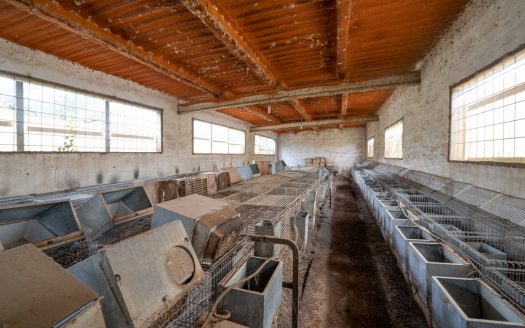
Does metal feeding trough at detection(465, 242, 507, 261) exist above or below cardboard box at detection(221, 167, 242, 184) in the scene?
below

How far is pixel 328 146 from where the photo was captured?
16.1 metres

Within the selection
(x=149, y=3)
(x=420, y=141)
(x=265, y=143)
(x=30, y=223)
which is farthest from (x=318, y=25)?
(x=265, y=143)

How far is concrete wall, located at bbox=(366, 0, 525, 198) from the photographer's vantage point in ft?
7.86

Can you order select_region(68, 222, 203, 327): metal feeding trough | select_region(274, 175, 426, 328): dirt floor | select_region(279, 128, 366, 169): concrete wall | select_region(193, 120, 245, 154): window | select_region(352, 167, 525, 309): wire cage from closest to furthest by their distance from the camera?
1. select_region(68, 222, 203, 327): metal feeding trough
2. select_region(352, 167, 525, 309): wire cage
3. select_region(274, 175, 426, 328): dirt floor
4. select_region(193, 120, 245, 154): window
5. select_region(279, 128, 366, 169): concrete wall

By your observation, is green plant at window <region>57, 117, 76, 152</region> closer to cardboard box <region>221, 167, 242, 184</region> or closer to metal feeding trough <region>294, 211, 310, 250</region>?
cardboard box <region>221, 167, 242, 184</region>

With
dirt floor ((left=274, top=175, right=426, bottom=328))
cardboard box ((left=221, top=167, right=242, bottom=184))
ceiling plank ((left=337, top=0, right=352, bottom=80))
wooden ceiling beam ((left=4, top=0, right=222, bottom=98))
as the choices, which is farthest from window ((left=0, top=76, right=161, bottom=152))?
ceiling plank ((left=337, top=0, right=352, bottom=80))

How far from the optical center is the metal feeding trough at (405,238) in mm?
2418

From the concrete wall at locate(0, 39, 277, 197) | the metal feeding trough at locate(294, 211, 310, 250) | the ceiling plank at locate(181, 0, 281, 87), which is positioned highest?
the ceiling plank at locate(181, 0, 281, 87)

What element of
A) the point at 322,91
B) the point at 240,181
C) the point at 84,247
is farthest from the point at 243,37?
the point at 240,181

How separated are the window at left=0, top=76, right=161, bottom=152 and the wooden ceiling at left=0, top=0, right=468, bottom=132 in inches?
30.5

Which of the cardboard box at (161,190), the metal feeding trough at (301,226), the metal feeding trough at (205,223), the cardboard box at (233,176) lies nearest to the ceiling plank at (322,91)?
the cardboard box at (233,176)

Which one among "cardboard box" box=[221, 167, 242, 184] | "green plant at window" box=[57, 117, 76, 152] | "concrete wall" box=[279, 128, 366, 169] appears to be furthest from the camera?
"concrete wall" box=[279, 128, 366, 169]

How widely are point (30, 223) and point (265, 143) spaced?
1411 cm

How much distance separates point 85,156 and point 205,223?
15.7 ft
